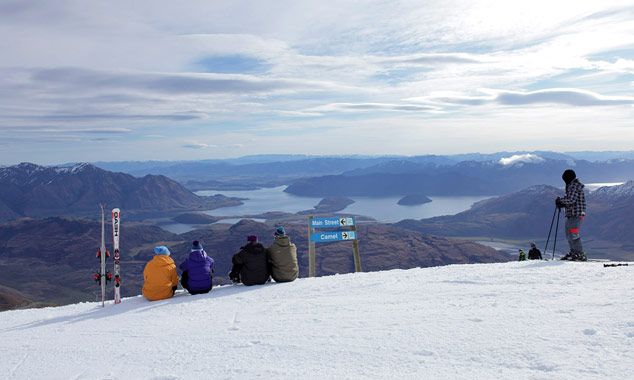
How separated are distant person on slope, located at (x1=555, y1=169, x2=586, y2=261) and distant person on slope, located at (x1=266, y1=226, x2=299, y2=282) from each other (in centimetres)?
Answer: 749

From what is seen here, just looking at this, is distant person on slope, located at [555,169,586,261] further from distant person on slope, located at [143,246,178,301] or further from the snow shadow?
distant person on slope, located at [143,246,178,301]

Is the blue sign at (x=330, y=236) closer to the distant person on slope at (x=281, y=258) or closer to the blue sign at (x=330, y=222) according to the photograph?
the blue sign at (x=330, y=222)

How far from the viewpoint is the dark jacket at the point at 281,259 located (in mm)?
10867

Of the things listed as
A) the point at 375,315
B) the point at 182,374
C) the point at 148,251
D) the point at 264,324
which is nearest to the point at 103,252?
the point at 264,324

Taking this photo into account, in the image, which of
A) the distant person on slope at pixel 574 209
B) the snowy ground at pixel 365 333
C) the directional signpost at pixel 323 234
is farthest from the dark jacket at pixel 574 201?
the directional signpost at pixel 323 234

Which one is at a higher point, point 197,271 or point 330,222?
point 330,222

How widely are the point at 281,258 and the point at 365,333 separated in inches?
202

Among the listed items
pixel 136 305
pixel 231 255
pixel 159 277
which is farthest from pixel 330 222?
pixel 231 255

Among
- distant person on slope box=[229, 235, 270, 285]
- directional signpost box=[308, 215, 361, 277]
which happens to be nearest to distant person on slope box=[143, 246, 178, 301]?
distant person on slope box=[229, 235, 270, 285]

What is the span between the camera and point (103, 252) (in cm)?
971

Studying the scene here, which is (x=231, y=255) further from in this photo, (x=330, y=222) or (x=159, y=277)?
(x=159, y=277)

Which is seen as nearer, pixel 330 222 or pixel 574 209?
pixel 574 209

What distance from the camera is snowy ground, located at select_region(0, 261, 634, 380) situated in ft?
15.5

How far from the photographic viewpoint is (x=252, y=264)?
10.7m
